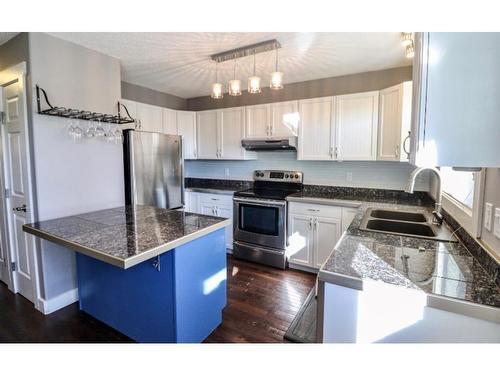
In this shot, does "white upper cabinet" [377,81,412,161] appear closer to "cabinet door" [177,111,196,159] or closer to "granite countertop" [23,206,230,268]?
"granite countertop" [23,206,230,268]

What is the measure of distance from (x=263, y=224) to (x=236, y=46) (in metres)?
2.05

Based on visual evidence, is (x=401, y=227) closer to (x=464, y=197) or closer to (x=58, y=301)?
(x=464, y=197)

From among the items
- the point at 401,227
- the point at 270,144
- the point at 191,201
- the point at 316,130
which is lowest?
the point at 191,201

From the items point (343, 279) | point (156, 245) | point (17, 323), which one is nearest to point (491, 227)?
point (343, 279)

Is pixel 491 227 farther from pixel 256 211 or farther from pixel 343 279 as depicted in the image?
pixel 256 211

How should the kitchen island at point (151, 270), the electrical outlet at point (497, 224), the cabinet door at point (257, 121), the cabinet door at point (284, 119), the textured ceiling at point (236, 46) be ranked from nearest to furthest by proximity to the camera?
the electrical outlet at point (497, 224) < the kitchen island at point (151, 270) < the textured ceiling at point (236, 46) < the cabinet door at point (284, 119) < the cabinet door at point (257, 121)

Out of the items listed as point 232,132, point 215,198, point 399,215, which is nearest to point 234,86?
point 232,132

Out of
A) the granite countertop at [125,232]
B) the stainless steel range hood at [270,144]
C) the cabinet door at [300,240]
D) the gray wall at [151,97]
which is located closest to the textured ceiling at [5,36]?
the gray wall at [151,97]

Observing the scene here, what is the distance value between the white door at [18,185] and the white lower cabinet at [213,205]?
1.97 m

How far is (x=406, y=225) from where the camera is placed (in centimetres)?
194

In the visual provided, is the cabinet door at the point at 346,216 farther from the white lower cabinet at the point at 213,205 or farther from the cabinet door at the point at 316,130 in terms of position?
the white lower cabinet at the point at 213,205

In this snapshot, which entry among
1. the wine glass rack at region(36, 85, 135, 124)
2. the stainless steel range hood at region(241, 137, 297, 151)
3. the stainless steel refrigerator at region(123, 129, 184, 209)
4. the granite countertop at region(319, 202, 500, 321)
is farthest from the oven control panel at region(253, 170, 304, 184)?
the granite countertop at region(319, 202, 500, 321)

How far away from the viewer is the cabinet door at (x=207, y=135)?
156 inches
